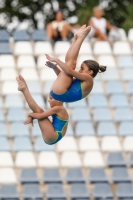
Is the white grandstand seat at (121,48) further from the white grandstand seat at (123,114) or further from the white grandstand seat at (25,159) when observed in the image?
the white grandstand seat at (25,159)

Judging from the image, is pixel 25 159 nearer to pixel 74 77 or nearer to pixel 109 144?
pixel 109 144

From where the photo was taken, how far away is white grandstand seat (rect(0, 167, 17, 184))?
17312 millimetres

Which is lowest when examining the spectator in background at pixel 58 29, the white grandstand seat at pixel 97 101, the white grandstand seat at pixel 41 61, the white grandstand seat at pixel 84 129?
the white grandstand seat at pixel 84 129

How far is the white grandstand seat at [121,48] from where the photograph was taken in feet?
67.5

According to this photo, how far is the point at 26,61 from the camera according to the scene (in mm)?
20016

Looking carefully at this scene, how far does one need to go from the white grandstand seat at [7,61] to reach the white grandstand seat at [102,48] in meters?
1.95

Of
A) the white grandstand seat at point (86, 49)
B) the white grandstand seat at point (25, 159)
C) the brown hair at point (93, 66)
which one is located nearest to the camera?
the brown hair at point (93, 66)

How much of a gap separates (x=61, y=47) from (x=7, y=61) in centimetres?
131

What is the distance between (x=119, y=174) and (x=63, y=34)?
4.18 metres

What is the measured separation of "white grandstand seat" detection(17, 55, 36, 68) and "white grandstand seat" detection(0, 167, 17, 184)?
3.20 metres

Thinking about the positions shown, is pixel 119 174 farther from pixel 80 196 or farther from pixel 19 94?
pixel 19 94

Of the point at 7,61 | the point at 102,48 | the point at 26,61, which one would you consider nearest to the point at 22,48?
the point at 26,61

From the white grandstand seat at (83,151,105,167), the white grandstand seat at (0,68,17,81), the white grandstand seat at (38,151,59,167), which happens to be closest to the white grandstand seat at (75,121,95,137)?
the white grandstand seat at (83,151,105,167)

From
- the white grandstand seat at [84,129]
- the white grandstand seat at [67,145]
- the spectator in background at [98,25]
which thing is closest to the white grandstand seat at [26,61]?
the spectator in background at [98,25]
